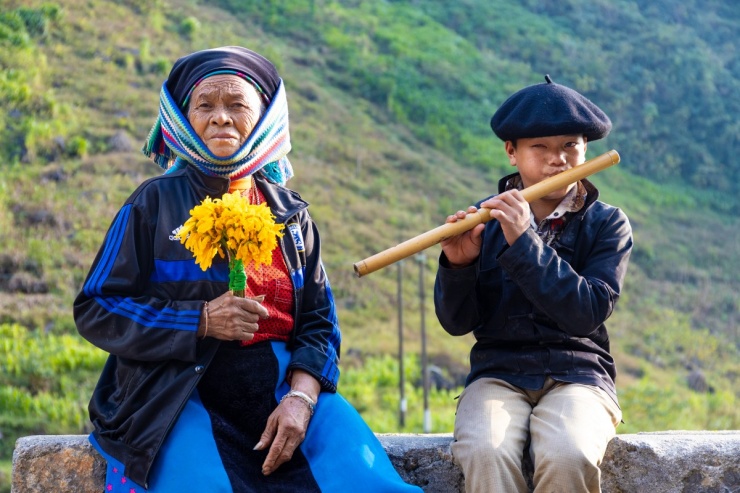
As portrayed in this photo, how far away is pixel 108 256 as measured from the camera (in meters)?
3.54

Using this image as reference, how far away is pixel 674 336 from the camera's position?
2775 centimetres

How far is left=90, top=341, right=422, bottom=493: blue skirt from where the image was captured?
3268mm

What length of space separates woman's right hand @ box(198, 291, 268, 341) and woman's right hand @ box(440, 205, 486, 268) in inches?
29.6

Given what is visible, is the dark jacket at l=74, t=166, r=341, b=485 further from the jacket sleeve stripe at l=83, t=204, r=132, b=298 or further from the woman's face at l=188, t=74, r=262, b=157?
the woman's face at l=188, t=74, r=262, b=157

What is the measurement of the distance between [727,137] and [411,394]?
24.1 metres

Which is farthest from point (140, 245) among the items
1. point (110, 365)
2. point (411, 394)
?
point (411, 394)

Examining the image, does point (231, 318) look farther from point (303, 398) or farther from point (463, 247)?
point (463, 247)

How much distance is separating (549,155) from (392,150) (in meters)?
30.6

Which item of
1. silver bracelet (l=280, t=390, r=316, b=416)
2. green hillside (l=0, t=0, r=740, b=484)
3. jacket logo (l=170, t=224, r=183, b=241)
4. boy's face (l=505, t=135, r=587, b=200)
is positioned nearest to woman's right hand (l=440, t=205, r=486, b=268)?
boy's face (l=505, t=135, r=587, b=200)

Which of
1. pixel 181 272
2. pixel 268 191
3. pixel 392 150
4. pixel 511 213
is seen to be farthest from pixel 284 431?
pixel 392 150

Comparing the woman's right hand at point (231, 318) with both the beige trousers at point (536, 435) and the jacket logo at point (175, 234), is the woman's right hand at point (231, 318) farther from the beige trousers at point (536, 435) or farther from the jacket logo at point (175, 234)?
the beige trousers at point (536, 435)

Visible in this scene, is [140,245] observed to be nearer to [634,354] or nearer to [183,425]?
[183,425]

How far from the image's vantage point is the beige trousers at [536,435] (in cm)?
331

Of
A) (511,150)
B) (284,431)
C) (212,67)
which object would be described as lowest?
(284,431)
